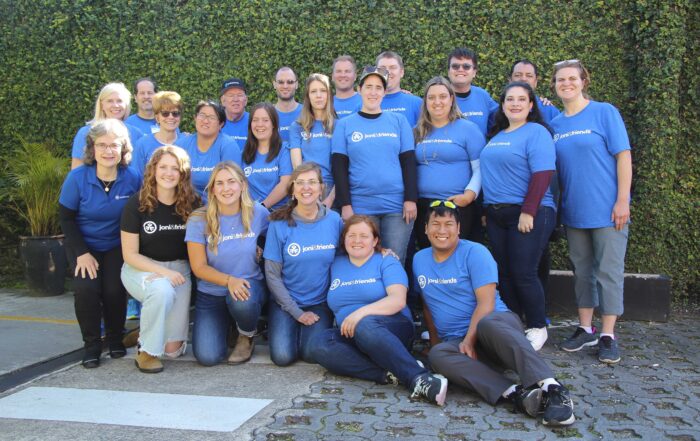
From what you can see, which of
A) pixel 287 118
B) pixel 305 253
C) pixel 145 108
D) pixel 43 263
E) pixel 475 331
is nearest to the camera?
pixel 475 331

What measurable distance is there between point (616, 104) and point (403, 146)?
2.51m

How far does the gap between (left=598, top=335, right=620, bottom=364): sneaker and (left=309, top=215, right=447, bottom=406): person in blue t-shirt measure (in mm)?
1342

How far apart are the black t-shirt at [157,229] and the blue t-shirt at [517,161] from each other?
2.24m

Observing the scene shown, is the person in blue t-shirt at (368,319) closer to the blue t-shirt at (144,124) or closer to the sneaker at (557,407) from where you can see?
the sneaker at (557,407)

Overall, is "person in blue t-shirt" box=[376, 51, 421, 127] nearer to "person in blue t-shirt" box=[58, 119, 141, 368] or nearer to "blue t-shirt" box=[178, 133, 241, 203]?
"blue t-shirt" box=[178, 133, 241, 203]

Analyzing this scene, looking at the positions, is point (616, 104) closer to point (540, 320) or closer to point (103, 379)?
point (540, 320)

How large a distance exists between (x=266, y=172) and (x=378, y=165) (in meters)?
0.96

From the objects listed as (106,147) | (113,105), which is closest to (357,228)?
(106,147)

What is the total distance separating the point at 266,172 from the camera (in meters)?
5.49

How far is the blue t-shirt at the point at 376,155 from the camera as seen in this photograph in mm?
5094

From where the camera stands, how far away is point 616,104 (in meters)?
6.42

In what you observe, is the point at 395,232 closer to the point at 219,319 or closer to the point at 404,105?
the point at 404,105

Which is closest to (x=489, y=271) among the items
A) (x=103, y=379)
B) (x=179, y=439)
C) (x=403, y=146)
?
(x=403, y=146)

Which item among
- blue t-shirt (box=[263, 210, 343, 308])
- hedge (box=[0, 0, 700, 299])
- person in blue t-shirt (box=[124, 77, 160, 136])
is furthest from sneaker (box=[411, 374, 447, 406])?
person in blue t-shirt (box=[124, 77, 160, 136])
